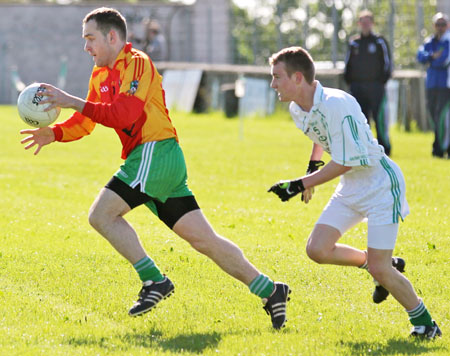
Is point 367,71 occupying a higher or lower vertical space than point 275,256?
higher

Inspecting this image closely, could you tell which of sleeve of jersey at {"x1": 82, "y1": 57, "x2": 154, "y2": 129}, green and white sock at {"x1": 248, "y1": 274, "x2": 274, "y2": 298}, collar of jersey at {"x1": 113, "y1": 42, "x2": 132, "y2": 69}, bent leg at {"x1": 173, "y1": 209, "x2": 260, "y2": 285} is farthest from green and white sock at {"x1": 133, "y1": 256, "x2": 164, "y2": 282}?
collar of jersey at {"x1": 113, "y1": 42, "x2": 132, "y2": 69}

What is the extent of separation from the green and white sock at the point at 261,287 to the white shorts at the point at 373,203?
53 cm

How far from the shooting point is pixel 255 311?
6.36 metres

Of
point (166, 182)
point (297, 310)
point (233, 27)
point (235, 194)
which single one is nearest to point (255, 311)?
point (297, 310)

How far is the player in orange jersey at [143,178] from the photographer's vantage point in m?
5.79

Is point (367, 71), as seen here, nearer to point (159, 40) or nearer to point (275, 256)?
point (275, 256)

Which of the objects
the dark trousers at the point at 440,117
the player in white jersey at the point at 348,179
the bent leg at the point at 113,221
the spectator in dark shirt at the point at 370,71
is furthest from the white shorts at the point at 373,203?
the dark trousers at the point at 440,117

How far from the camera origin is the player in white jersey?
554 cm

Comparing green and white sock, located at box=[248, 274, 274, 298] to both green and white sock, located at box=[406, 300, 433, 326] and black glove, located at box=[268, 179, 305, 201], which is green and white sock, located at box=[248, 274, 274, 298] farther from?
green and white sock, located at box=[406, 300, 433, 326]

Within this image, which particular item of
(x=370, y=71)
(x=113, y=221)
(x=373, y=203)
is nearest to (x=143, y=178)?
(x=113, y=221)

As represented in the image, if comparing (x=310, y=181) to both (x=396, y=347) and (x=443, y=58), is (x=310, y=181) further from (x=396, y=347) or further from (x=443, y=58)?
(x=443, y=58)

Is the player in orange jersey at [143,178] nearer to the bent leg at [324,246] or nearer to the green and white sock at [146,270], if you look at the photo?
the green and white sock at [146,270]

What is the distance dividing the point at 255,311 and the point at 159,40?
88.5 ft

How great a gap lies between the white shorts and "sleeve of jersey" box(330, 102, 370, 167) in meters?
0.20
